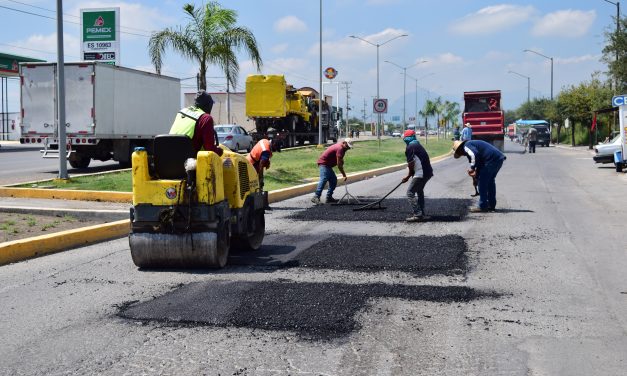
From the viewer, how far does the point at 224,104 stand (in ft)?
210

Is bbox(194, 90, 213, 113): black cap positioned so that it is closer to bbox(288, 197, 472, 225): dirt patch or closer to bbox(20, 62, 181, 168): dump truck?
bbox(288, 197, 472, 225): dirt patch

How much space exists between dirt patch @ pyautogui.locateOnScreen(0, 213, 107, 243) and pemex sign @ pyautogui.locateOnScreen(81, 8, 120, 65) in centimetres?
1752

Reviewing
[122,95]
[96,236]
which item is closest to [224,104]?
[122,95]

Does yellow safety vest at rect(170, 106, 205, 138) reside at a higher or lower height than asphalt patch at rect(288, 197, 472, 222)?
higher

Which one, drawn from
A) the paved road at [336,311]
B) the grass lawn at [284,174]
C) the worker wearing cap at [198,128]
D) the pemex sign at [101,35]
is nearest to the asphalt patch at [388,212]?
the paved road at [336,311]

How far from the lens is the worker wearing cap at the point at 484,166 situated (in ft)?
42.9

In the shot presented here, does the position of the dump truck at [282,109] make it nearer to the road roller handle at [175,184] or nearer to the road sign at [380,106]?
the road sign at [380,106]

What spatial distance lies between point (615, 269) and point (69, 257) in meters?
6.53

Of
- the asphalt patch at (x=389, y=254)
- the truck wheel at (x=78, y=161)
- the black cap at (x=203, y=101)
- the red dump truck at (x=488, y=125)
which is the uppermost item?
the red dump truck at (x=488, y=125)

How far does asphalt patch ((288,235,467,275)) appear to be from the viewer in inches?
307

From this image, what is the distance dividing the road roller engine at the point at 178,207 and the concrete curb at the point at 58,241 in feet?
5.74

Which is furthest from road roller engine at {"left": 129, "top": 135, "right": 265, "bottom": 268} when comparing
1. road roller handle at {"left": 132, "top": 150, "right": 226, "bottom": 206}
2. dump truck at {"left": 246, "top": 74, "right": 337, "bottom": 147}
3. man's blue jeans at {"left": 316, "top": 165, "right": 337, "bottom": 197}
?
dump truck at {"left": 246, "top": 74, "right": 337, "bottom": 147}

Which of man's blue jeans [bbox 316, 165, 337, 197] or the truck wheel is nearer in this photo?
man's blue jeans [bbox 316, 165, 337, 197]

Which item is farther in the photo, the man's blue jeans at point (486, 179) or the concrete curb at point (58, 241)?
the man's blue jeans at point (486, 179)
